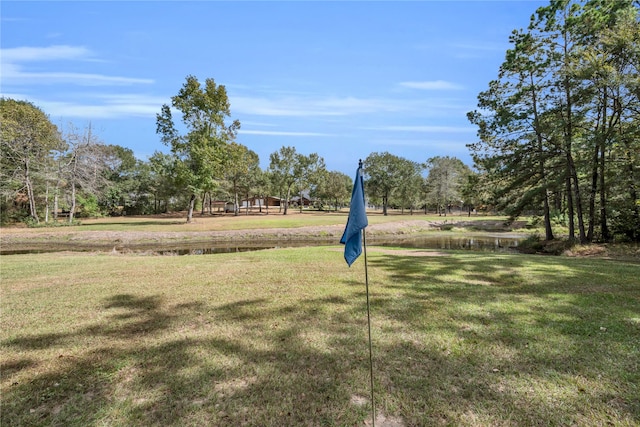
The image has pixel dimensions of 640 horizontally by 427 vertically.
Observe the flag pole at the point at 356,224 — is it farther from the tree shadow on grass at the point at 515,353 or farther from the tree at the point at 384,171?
the tree at the point at 384,171

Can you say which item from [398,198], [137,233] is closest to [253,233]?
[137,233]

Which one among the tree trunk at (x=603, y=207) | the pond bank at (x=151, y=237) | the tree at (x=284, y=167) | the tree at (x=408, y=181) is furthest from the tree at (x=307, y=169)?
the tree trunk at (x=603, y=207)

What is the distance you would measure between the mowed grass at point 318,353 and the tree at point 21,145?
31916 millimetres

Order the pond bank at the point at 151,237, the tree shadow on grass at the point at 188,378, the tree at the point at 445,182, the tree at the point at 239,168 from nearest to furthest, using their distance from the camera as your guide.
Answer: the tree shadow on grass at the point at 188,378 → the pond bank at the point at 151,237 → the tree at the point at 239,168 → the tree at the point at 445,182

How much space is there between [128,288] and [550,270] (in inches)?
435

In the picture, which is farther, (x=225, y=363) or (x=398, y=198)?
(x=398, y=198)

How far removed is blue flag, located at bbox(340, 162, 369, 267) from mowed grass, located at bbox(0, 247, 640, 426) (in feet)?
4.86

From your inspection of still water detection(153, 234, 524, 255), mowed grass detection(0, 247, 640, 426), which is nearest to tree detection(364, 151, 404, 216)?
still water detection(153, 234, 524, 255)

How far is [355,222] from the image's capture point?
122 inches

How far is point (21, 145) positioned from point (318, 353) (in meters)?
40.3

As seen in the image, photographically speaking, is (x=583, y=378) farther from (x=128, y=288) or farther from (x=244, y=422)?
(x=128, y=288)

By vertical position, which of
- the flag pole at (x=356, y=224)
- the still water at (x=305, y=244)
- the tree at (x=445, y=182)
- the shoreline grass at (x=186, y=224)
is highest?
the tree at (x=445, y=182)

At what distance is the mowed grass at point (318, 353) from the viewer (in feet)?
9.67

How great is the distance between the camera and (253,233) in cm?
2695
